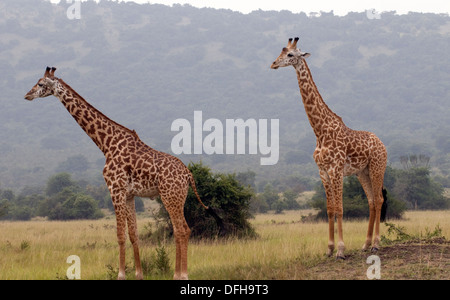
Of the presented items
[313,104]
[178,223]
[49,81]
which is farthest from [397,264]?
[49,81]

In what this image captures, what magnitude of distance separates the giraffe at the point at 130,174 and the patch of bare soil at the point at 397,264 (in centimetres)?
273

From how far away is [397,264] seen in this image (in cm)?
1053

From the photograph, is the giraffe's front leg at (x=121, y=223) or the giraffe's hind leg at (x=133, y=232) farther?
the giraffe's hind leg at (x=133, y=232)

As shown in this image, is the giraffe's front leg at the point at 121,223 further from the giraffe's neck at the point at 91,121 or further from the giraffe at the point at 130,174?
the giraffe's neck at the point at 91,121

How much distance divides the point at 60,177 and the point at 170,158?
→ 5474 cm

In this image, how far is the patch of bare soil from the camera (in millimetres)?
9742

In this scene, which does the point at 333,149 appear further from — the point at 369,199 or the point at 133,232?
the point at 133,232

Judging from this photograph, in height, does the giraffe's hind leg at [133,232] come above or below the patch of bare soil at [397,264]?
above

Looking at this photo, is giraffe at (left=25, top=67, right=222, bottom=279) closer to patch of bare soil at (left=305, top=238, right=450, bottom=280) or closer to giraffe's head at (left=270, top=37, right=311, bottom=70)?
patch of bare soil at (left=305, top=238, right=450, bottom=280)

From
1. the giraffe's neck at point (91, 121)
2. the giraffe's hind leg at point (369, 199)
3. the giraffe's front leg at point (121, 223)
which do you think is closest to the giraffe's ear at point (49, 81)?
the giraffe's neck at point (91, 121)

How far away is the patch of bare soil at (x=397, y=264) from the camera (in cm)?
→ 974

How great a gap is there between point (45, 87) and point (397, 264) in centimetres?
771
